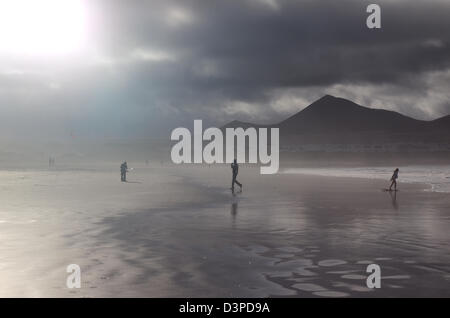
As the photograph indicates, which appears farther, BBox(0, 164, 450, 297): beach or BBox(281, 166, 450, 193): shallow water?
BBox(281, 166, 450, 193): shallow water

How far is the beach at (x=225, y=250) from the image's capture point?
8.14 m

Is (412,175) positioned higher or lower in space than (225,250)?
higher

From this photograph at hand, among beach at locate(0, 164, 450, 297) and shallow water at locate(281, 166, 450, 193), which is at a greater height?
shallow water at locate(281, 166, 450, 193)

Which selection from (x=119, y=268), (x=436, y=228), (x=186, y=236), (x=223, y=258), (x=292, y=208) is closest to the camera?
(x=119, y=268)

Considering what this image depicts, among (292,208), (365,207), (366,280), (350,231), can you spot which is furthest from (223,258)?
(365,207)

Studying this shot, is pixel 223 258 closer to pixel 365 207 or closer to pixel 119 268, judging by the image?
pixel 119 268

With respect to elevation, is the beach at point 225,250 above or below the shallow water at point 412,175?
below

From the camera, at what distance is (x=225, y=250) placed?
11.4 meters

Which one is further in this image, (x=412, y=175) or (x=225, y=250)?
(x=412, y=175)

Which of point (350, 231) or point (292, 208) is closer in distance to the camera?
point (350, 231)

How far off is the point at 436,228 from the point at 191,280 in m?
8.95

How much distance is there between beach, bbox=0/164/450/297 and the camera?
8.14m

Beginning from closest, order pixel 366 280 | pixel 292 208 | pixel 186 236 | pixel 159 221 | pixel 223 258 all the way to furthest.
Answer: pixel 366 280 → pixel 223 258 → pixel 186 236 → pixel 159 221 → pixel 292 208
